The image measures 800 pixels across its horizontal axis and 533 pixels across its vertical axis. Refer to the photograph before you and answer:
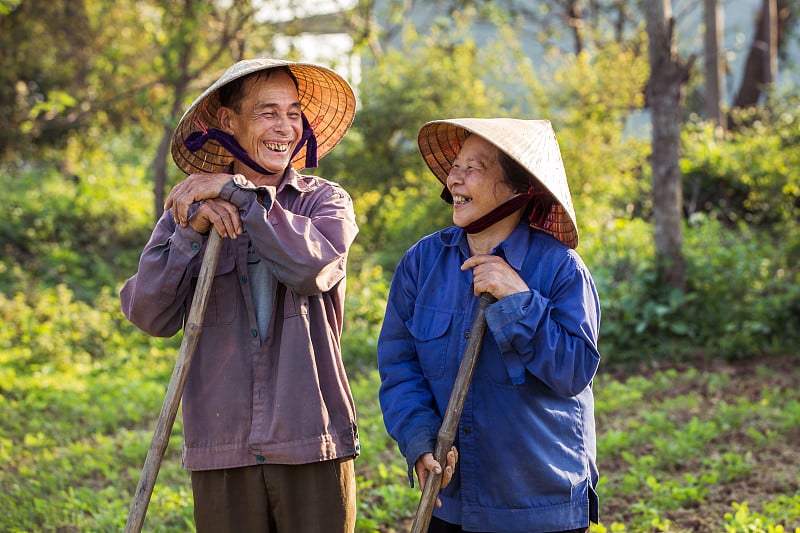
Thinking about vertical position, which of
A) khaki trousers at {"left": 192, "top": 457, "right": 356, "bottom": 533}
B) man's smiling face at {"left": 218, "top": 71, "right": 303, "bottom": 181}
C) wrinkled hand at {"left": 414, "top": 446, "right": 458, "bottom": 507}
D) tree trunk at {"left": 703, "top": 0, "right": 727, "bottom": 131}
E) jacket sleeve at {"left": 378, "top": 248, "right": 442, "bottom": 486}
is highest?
tree trunk at {"left": 703, "top": 0, "right": 727, "bottom": 131}

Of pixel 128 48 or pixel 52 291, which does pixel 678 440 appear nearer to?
pixel 52 291

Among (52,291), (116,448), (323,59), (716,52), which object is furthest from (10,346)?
(716,52)

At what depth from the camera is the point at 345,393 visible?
278cm

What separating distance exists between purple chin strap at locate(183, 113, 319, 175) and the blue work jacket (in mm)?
545

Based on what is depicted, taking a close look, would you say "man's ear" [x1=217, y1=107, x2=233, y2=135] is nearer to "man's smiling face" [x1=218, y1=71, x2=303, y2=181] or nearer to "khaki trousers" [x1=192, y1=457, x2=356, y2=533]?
"man's smiling face" [x1=218, y1=71, x2=303, y2=181]

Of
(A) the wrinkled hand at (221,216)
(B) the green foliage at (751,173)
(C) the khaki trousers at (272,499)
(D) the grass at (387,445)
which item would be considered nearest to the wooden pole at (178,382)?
(A) the wrinkled hand at (221,216)

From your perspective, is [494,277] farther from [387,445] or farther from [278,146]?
[387,445]

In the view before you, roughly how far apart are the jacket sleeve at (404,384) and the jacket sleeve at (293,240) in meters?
0.20

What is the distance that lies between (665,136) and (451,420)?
19.6ft

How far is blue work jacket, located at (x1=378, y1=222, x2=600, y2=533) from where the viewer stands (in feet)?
8.29

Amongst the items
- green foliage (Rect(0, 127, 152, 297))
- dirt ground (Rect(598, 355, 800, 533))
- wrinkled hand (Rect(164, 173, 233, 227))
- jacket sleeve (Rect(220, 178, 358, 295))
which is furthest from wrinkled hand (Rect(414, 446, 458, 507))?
green foliage (Rect(0, 127, 152, 297))

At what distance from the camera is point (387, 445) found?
5590mm

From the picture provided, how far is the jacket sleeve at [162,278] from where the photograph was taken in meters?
2.70

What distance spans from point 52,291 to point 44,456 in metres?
4.74
